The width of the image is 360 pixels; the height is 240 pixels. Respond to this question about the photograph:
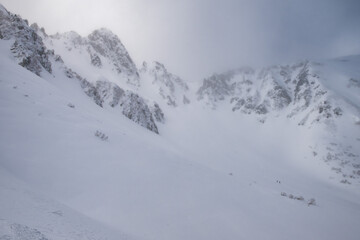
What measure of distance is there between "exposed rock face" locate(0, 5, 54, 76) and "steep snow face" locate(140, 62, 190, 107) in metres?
68.4

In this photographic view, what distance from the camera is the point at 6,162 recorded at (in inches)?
224

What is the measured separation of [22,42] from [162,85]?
3528 inches

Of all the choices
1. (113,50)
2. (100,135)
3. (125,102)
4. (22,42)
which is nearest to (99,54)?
(113,50)

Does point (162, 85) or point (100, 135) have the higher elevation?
point (162, 85)

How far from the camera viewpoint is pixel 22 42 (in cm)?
2947

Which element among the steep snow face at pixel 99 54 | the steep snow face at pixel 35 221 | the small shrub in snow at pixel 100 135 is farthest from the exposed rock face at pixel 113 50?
the steep snow face at pixel 35 221

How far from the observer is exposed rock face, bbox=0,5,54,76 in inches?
1051

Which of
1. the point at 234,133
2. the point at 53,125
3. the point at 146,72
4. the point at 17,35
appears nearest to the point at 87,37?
the point at 146,72

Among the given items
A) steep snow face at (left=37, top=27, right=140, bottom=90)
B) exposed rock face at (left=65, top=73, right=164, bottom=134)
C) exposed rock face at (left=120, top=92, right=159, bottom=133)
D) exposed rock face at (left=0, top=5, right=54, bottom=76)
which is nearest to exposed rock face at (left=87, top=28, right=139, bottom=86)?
steep snow face at (left=37, top=27, right=140, bottom=90)

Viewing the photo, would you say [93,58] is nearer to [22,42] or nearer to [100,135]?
[22,42]

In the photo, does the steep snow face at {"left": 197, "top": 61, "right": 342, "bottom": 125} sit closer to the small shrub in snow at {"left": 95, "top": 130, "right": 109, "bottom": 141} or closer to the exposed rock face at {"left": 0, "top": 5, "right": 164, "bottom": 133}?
the exposed rock face at {"left": 0, "top": 5, "right": 164, "bottom": 133}

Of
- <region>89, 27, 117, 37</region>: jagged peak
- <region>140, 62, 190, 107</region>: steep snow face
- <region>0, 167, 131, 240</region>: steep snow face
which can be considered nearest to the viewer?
<region>0, 167, 131, 240</region>: steep snow face

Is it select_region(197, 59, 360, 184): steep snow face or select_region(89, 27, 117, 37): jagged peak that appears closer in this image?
select_region(197, 59, 360, 184): steep snow face

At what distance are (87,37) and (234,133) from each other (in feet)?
265
